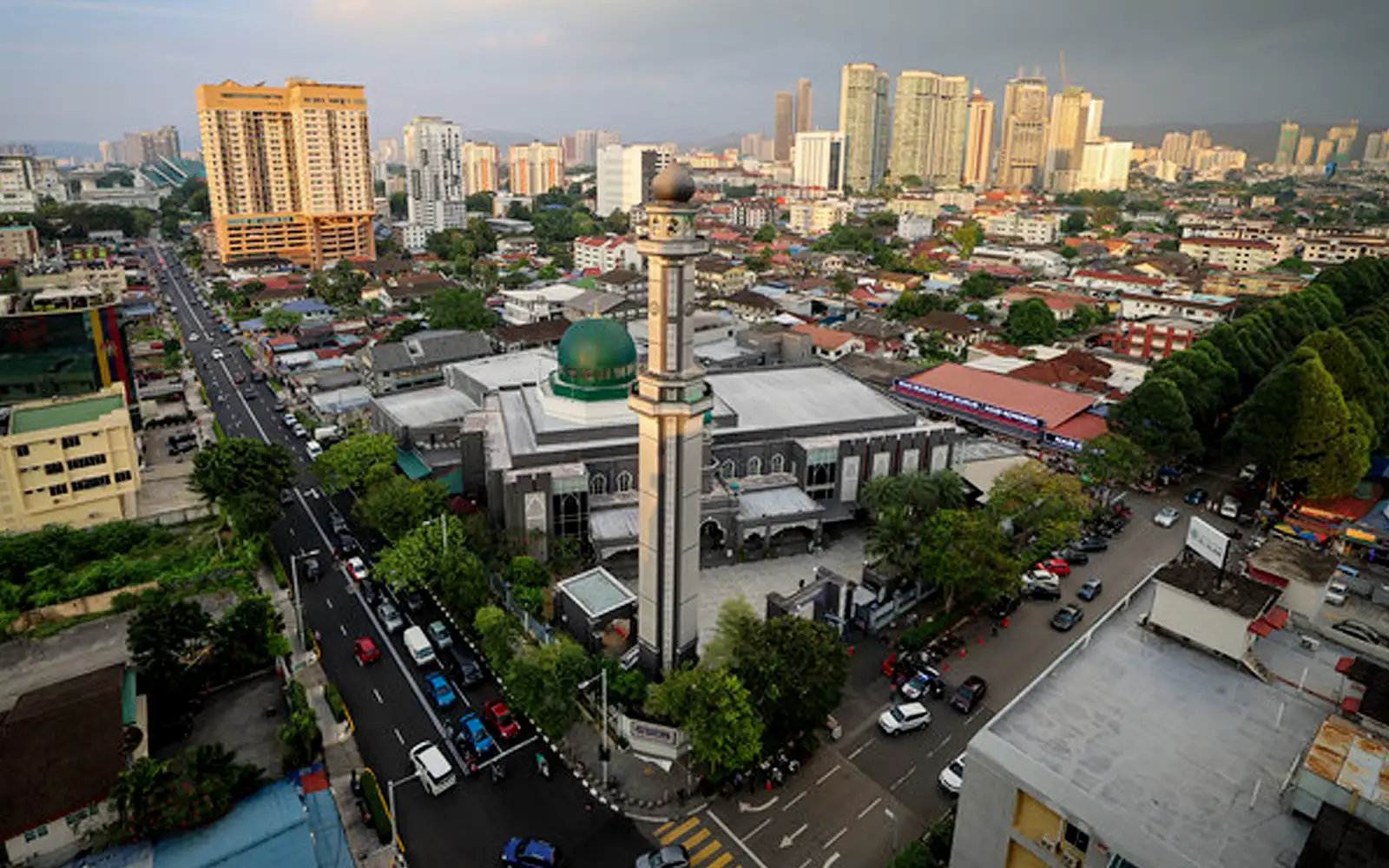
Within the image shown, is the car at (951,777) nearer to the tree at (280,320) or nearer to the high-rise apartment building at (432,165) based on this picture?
the tree at (280,320)

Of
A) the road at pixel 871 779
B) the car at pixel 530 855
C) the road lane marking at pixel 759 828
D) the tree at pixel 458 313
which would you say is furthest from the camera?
the tree at pixel 458 313

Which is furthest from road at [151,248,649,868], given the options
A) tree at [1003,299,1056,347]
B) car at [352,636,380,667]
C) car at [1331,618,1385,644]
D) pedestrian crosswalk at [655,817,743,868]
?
tree at [1003,299,1056,347]

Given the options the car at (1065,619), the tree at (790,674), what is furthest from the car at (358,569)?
the car at (1065,619)

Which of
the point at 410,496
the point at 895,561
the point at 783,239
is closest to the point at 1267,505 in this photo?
the point at 895,561

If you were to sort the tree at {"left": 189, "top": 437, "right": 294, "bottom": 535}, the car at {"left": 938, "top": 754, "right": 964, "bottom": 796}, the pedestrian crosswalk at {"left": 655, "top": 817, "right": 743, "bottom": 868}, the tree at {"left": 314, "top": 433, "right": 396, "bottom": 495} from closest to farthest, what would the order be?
the pedestrian crosswalk at {"left": 655, "top": 817, "right": 743, "bottom": 868} → the car at {"left": 938, "top": 754, "right": 964, "bottom": 796} → the tree at {"left": 189, "top": 437, "right": 294, "bottom": 535} → the tree at {"left": 314, "top": 433, "right": 396, "bottom": 495}

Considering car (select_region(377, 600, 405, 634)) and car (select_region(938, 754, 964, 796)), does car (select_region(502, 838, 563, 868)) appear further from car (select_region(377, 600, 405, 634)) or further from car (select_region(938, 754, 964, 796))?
car (select_region(377, 600, 405, 634))

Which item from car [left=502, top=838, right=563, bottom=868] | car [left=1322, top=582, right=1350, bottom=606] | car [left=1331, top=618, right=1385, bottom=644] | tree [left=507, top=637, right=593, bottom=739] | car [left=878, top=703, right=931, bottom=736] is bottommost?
car [left=502, top=838, right=563, bottom=868]
